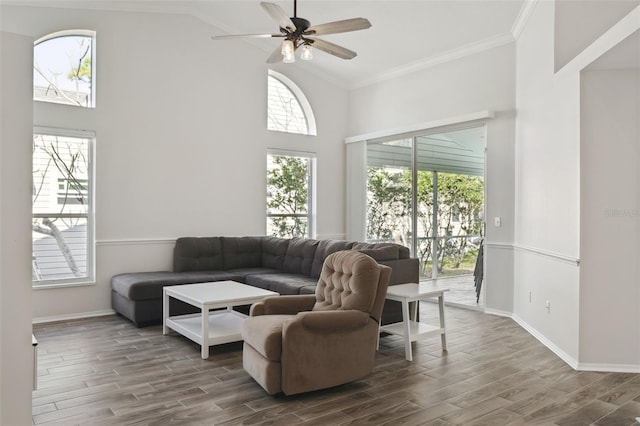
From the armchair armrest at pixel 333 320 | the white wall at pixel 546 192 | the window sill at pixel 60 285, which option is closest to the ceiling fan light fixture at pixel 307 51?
the armchair armrest at pixel 333 320

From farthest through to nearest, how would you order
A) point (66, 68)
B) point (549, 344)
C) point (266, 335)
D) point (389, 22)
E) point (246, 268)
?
point (246, 268), point (389, 22), point (66, 68), point (549, 344), point (266, 335)

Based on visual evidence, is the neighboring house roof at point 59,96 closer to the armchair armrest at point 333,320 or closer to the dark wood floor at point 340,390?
the dark wood floor at point 340,390

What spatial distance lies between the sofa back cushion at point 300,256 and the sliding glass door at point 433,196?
180 centimetres

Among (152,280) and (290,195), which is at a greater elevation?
(290,195)

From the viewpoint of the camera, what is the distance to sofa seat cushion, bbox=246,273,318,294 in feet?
16.0

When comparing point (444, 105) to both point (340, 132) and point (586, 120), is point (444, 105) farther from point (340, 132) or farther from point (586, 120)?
point (586, 120)

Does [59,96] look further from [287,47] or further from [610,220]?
[610,220]

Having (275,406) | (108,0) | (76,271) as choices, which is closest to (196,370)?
(275,406)

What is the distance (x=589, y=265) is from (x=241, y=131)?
4629 mm

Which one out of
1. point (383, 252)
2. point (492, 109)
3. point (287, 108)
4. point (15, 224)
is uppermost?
point (287, 108)

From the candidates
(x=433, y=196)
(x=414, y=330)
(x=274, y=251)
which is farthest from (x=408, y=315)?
(x=433, y=196)

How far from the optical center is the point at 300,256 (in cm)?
573

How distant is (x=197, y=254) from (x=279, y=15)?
3446mm

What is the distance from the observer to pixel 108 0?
538 cm
